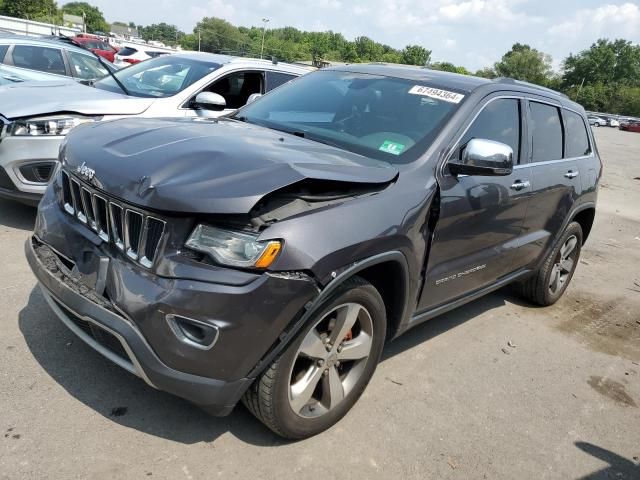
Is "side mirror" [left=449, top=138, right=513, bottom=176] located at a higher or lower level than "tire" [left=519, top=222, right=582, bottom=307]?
higher

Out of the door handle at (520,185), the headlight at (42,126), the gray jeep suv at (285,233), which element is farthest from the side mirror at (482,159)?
the headlight at (42,126)

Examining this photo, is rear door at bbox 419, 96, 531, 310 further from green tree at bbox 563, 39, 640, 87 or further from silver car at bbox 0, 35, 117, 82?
green tree at bbox 563, 39, 640, 87

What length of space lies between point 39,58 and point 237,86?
424 centimetres

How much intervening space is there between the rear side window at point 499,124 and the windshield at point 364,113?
0.63 ft

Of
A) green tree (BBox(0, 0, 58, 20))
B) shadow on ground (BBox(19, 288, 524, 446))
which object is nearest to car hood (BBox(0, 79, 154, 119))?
shadow on ground (BBox(19, 288, 524, 446))

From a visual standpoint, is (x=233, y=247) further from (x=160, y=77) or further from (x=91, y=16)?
(x=91, y=16)

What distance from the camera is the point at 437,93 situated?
3615 millimetres

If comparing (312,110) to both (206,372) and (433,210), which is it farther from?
(206,372)

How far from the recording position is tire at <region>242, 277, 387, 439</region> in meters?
2.56

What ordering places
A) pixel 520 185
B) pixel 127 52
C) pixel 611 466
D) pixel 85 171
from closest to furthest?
pixel 85 171 < pixel 611 466 < pixel 520 185 < pixel 127 52

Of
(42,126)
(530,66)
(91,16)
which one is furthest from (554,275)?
(91,16)

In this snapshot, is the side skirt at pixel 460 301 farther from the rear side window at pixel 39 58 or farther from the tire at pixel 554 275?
the rear side window at pixel 39 58

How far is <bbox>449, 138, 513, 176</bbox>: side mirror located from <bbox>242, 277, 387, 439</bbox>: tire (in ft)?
3.03

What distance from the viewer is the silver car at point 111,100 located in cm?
473
